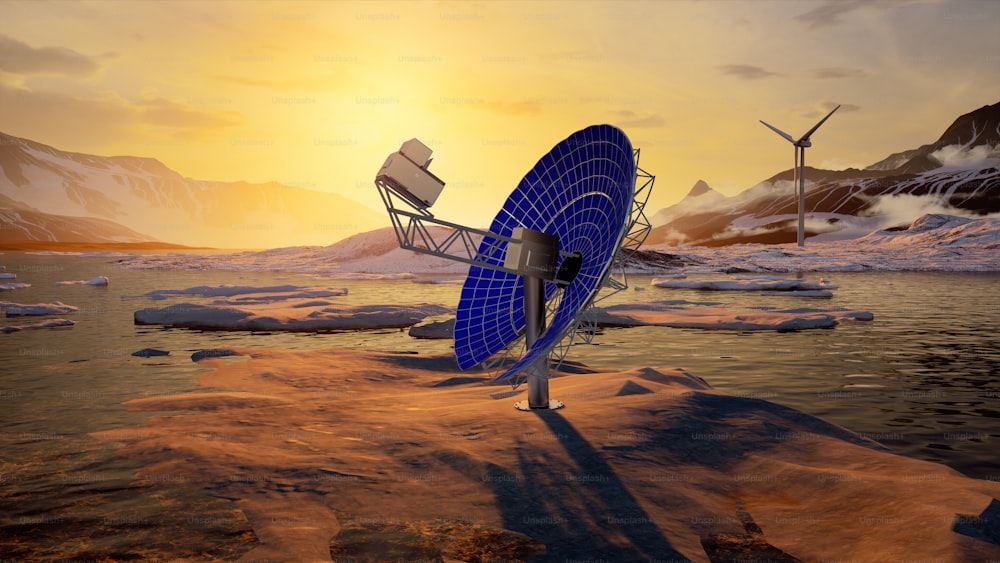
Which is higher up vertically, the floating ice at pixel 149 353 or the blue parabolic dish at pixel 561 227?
the blue parabolic dish at pixel 561 227

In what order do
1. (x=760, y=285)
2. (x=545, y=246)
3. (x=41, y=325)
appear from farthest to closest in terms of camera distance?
1. (x=760, y=285)
2. (x=41, y=325)
3. (x=545, y=246)

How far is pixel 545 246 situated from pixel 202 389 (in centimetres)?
1350

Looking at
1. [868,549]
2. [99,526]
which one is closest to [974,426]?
[868,549]

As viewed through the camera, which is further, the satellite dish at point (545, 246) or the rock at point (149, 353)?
the rock at point (149, 353)

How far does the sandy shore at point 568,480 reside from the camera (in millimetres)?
10242

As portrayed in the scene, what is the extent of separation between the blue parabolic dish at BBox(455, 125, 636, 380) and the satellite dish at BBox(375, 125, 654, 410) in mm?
29

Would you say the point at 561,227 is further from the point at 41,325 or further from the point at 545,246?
the point at 41,325

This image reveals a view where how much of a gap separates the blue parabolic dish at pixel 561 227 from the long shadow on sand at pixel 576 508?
7.06 feet

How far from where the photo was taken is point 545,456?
1416 cm

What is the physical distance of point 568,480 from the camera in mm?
→ 12969

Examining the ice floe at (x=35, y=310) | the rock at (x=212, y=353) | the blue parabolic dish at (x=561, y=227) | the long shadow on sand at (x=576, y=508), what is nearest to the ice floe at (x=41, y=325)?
the ice floe at (x=35, y=310)

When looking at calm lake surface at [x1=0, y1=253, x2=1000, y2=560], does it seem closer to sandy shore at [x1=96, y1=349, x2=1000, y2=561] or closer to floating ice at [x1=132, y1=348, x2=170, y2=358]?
floating ice at [x1=132, y1=348, x2=170, y2=358]

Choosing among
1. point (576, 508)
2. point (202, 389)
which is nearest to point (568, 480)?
point (576, 508)

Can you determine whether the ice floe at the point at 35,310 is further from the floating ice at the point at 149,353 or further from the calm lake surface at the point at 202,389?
the floating ice at the point at 149,353
